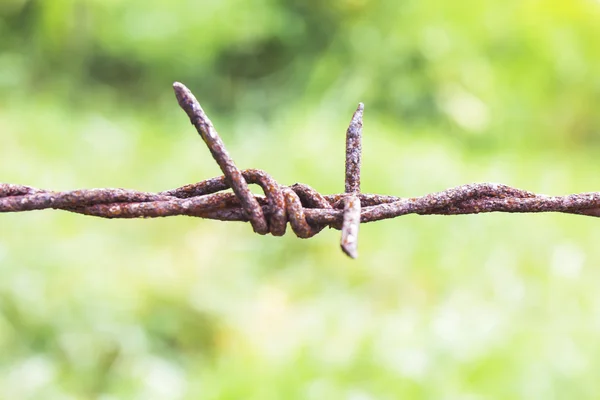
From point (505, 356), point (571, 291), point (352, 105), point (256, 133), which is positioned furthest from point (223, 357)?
point (352, 105)

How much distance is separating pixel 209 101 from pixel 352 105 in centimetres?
94

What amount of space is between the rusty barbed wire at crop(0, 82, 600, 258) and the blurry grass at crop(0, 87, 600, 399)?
125 centimetres

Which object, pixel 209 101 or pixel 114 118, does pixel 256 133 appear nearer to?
pixel 209 101

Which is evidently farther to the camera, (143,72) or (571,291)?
(143,72)

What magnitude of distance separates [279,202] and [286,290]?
6.19 ft

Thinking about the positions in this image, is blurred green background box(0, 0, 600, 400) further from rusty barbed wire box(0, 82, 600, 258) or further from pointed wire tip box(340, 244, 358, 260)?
pointed wire tip box(340, 244, 358, 260)

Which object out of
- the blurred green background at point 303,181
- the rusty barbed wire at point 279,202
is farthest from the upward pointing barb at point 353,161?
the blurred green background at point 303,181

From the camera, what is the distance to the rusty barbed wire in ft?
1.73

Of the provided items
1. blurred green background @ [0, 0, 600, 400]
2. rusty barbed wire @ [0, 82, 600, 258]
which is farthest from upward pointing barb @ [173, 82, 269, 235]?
blurred green background @ [0, 0, 600, 400]

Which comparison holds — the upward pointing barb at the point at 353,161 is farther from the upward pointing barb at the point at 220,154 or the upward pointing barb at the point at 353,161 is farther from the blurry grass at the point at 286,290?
the blurry grass at the point at 286,290

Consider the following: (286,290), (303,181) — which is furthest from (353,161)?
(303,181)

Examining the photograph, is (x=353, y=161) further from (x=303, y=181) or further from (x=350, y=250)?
(x=303, y=181)

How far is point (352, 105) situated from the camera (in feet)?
12.2

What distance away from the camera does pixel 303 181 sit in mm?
2926
